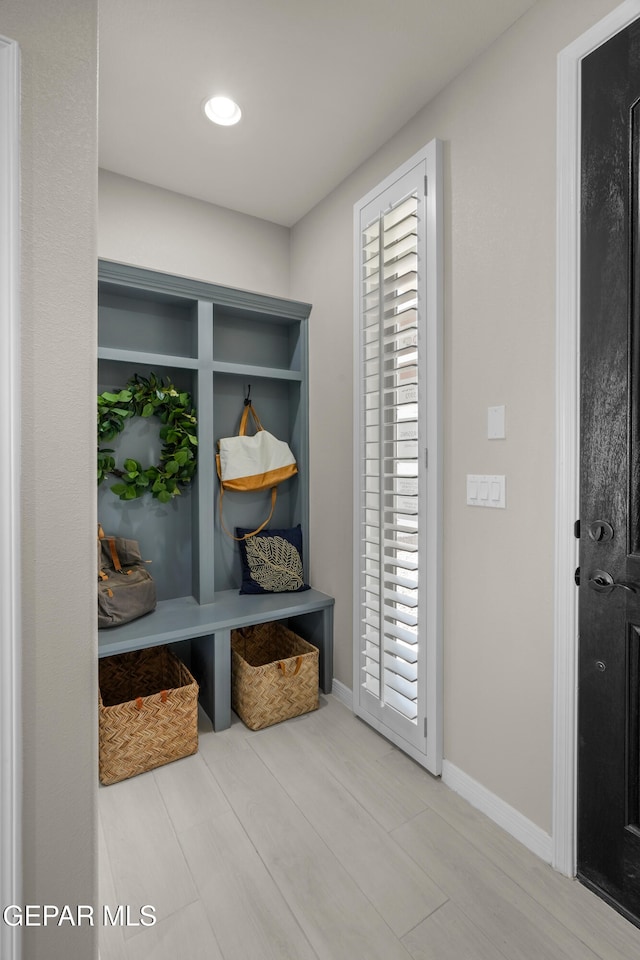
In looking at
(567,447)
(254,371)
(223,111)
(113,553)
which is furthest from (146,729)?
(223,111)

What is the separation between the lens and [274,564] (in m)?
2.54

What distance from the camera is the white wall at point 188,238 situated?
2.30 m

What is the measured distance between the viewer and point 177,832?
1593 millimetres

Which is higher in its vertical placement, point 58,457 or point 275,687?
point 58,457

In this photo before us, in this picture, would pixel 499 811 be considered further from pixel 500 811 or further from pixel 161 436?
pixel 161 436

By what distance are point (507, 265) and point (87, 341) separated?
1274 mm

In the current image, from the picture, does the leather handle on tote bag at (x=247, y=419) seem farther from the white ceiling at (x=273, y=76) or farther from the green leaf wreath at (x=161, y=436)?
the white ceiling at (x=273, y=76)

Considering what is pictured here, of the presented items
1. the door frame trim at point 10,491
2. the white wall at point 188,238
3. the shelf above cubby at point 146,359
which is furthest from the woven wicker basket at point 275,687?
the white wall at point 188,238

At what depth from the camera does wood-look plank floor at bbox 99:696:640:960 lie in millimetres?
1220

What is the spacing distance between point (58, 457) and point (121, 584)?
1.28 m

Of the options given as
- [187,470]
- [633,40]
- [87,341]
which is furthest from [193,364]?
[633,40]

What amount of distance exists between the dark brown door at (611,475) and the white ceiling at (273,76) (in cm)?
56

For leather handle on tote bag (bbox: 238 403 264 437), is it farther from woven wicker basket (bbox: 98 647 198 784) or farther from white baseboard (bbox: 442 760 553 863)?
white baseboard (bbox: 442 760 553 863)

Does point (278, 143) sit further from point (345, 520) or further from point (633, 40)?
point (345, 520)
